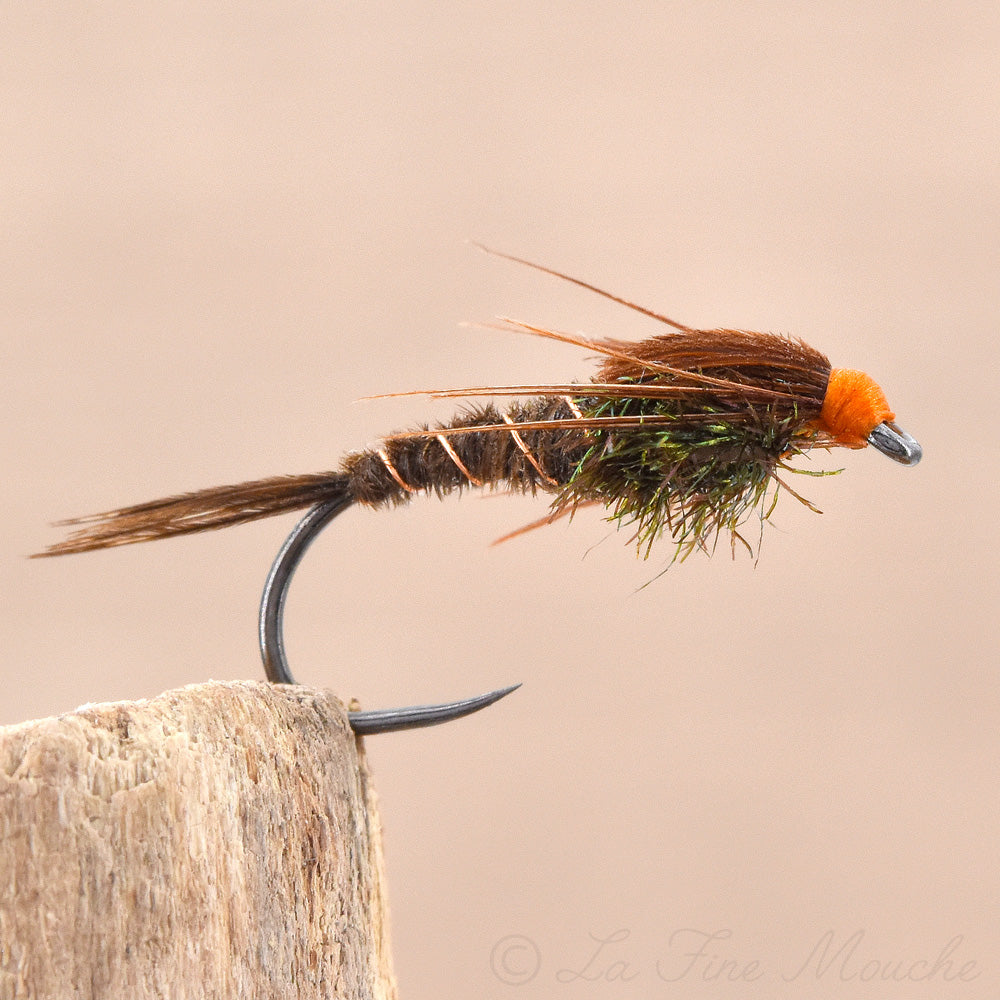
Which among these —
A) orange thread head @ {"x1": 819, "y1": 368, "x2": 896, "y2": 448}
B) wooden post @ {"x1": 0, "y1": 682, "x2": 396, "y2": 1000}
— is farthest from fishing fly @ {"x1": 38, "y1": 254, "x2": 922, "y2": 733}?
wooden post @ {"x1": 0, "y1": 682, "x2": 396, "y2": 1000}

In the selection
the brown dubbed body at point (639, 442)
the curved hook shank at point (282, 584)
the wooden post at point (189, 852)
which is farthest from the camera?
the curved hook shank at point (282, 584)

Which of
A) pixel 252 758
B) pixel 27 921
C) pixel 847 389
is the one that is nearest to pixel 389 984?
pixel 252 758

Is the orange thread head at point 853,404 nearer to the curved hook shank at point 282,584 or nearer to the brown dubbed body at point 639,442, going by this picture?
the brown dubbed body at point 639,442

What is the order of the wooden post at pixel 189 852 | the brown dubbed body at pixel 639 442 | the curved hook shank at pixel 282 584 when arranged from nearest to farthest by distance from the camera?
the wooden post at pixel 189 852
the brown dubbed body at pixel 639 442
the curved hook shank at pixel 282 584

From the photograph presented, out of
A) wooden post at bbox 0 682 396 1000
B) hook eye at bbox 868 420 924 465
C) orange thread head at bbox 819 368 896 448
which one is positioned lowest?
wooden post at bbox 0 682 396 1000

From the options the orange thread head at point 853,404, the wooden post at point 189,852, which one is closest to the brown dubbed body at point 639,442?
the orange thread head at point 853,404

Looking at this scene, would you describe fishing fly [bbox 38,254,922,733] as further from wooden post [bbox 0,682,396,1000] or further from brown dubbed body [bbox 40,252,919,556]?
wooden post [bbox 0,682,396,1000]

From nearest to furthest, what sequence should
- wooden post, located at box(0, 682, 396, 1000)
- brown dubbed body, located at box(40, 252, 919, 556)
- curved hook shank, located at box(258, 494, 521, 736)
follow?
wooden post, located at box(0, 682, 396, 1000) → brown dubbed body, located at box(40, 252, 919, 556) → curved hook shank, located at box(258, 494, 521, 736)

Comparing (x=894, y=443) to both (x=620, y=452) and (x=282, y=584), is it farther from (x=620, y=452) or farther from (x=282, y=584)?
(x=282, y=584)
